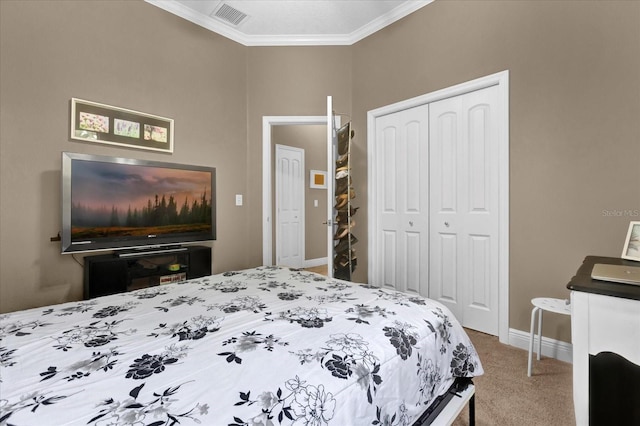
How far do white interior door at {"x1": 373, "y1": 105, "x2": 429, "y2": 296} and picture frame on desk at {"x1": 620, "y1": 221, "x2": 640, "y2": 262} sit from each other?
163cm

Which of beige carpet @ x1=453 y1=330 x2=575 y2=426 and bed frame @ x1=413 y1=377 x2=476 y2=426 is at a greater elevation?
bed frame @ x1=413 y1=377 x2=476 y2=426

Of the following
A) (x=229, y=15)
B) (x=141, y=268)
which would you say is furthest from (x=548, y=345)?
(x=229, y=15)

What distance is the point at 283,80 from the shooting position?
3.70m

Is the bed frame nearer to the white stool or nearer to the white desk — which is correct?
the white desk

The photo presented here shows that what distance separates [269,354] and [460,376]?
2.98ft

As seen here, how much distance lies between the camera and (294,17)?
3.30 metres

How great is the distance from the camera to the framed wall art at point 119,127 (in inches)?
101

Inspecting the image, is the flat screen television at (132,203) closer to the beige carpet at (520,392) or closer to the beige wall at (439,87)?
the beige wall at (439,87)

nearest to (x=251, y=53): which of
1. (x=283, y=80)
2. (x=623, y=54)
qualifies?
(x=283, y=80)

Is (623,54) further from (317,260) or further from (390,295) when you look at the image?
(317,260)

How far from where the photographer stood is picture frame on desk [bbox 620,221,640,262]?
1.45 meters
